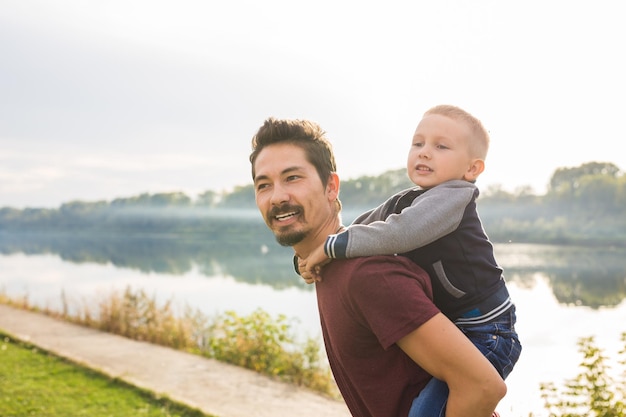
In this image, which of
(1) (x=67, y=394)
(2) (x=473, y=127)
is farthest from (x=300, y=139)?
(1) (x=67, y=394)

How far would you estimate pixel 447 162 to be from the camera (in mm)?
1976

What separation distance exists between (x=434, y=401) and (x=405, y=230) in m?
0.54

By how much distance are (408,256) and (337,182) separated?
66 centimetres

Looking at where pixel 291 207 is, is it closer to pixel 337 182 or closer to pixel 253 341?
pixel 337 182

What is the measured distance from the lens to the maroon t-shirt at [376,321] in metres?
1.67

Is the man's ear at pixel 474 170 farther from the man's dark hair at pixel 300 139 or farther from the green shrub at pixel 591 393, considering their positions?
the green shrub at pixel 591 393

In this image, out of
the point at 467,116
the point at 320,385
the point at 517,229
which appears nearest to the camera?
the point at 467,116

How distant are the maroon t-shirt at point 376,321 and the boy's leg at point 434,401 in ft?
0.24

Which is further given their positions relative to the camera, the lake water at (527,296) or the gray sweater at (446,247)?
the lake water at (527,296)

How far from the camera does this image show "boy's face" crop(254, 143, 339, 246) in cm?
220

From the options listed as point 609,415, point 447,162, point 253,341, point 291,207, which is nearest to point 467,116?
point 447,162

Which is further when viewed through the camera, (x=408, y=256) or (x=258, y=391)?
(x=258, y=391)

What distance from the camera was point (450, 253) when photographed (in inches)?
72.4

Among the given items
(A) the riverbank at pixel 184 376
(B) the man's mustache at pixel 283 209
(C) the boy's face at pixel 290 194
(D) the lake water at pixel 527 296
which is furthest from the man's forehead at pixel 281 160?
(A) the riverbank at pixel 184 376
